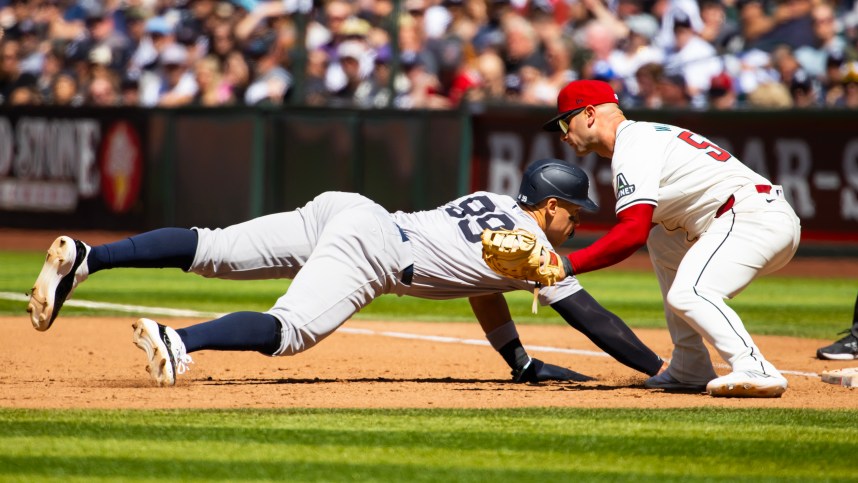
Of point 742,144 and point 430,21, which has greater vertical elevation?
point 430,21

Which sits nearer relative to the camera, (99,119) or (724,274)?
(724,274)

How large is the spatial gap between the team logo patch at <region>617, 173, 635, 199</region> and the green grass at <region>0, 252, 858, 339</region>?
3.94 m

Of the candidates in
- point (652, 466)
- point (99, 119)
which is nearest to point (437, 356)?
point (652, 466)

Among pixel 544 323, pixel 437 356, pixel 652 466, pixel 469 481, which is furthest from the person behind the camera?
pixel 544 323

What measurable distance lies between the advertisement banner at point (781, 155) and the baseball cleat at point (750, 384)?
786 centimetres

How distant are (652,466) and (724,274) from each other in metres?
1.54

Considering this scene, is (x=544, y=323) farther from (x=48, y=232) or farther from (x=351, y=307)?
(x=48, y=232)

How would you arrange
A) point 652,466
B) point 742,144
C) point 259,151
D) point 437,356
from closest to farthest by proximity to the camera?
point 652,466, point 437,356, point 742,144, point 259,151

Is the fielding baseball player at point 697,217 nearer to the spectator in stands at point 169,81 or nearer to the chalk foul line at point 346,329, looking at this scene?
the chalk foul line at point 346,329

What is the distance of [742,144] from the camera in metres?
13.3

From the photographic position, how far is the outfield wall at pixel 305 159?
13.1 metres

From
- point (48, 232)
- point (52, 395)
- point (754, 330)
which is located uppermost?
point (52, 395)

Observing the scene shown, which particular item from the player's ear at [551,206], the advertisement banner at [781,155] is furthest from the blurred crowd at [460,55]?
the player's ear at [551,206]

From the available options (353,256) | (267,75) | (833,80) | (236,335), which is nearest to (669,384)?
(353,256)
